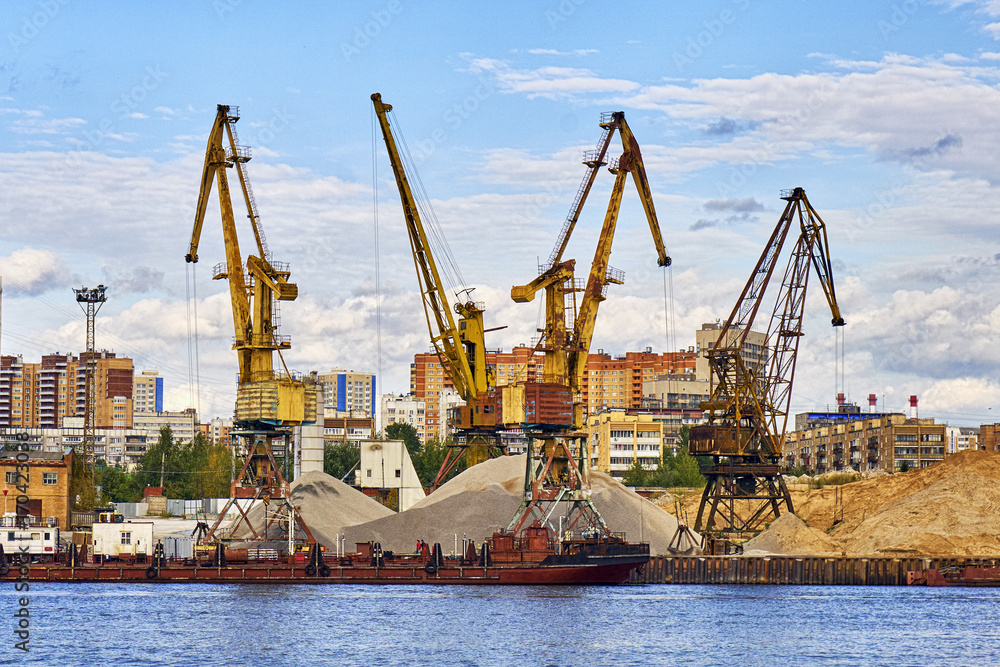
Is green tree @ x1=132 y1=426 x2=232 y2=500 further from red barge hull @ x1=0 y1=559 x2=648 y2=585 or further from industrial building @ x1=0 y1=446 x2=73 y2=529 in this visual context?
red barge hull @ x1=0 y1=559 x2=648 y2=585

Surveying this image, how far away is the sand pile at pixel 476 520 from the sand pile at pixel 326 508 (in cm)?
367

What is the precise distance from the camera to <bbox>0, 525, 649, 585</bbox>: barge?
9119cm

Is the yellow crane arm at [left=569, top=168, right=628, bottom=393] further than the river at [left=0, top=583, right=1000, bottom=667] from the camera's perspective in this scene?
Yes

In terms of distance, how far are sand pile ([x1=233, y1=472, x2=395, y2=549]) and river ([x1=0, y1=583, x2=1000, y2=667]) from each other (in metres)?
12.6

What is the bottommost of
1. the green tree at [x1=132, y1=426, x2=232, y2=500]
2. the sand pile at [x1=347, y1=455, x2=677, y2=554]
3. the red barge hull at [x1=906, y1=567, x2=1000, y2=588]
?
the red barge hull at [x1=906, y1=567, x2=1000, y2=588]

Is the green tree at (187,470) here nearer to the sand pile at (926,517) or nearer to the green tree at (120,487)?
the green tree at (120,487)

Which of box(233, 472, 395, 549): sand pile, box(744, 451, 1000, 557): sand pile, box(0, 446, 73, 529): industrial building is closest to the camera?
box(744, 451, 1000, 557): sand pile

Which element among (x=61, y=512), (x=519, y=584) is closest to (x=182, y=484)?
(x=61, y=512)

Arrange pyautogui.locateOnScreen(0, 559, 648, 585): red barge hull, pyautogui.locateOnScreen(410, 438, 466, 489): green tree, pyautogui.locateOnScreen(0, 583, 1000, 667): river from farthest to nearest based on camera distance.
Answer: pyautogui.locateOnScreen(410, 438, 466, 489): green tree, pyautogui.locateOnScreen(0, 559, 648, 585): red barge hull, pyautogui.locateOnScreen(0, 583, 1000, 667): river

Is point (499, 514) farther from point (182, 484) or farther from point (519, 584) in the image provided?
point (182, 484)

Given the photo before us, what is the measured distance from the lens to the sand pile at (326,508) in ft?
351

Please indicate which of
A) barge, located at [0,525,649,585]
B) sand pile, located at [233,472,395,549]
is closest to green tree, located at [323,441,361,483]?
sand pile, located at [233,472,395,549]

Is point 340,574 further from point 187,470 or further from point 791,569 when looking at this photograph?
point 187,470

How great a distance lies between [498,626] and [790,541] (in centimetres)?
4281
